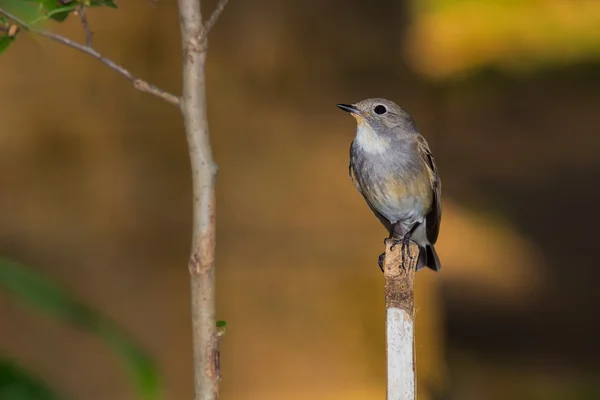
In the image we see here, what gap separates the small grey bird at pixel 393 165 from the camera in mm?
2062

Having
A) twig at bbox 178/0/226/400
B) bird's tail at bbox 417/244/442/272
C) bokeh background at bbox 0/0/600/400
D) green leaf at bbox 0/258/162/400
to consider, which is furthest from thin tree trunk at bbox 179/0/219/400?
bokeh background at bbox 0/0/600/400

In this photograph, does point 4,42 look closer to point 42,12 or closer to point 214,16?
point 42,12

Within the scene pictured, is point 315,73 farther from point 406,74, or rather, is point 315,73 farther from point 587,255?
point 587,255

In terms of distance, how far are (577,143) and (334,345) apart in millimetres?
2626

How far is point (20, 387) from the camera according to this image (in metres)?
0.78

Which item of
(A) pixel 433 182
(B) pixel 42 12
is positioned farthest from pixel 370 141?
(B) pixel 42 12

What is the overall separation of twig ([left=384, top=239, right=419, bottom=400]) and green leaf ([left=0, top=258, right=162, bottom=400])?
0.37 metres

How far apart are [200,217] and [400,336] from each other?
29cm

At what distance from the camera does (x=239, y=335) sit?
3395 mm

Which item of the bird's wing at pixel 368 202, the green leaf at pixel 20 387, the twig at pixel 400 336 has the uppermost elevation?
the bird's wing at pixel 368 202

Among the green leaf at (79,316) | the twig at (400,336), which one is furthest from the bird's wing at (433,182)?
the green leaf at (79,316)

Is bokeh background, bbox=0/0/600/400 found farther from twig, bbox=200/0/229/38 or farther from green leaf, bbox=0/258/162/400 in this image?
green leaf, bbox=0/258/162/400

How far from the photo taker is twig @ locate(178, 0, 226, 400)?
1074mm

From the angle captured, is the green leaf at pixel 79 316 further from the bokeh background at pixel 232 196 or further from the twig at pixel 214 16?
the bokeh background at pixel 232 196
